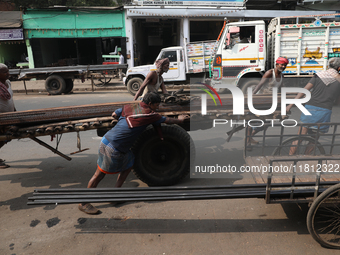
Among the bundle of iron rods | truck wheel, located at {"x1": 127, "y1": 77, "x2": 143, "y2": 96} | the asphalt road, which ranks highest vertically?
truck wheel, located at {"x1": 127, "y1": 77, "x2": 143, "y2": 96}

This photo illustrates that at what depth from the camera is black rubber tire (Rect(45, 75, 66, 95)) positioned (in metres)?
12.9

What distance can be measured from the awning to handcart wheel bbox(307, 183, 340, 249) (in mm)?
18537

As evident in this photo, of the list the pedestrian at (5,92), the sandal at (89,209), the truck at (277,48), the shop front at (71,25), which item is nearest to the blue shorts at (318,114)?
the sandal at (89,209)

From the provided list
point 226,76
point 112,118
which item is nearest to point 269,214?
point 112,118

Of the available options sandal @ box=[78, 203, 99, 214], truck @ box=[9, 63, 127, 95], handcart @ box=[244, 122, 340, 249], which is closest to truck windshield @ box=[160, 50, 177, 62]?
truck @ box=[9, 63, 127, 95]

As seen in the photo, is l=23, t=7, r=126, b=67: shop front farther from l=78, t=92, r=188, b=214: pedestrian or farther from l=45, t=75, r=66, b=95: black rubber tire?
l=78, t=92, r=188, b=214: pedestrian

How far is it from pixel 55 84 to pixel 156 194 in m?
11.8

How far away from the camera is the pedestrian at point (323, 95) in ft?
12.7

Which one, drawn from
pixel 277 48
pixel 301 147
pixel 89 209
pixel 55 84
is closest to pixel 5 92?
pixel 89 209

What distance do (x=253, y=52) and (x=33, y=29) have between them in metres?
13.6

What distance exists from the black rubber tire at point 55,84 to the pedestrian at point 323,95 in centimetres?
1139

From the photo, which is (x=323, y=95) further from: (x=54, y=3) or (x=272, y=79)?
(x=54, y=3)

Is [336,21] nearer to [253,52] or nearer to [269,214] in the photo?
[253,52]

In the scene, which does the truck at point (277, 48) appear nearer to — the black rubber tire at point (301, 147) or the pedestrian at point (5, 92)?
the black rubber tire at point (301, 147)
